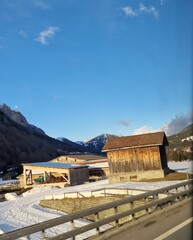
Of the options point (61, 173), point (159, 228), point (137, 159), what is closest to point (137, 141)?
point (137, 159)

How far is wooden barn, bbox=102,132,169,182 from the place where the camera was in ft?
141

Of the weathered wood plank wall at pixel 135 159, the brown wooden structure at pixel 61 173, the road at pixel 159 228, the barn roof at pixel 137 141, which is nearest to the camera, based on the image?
the road at pixel 159 228

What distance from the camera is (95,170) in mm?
71750

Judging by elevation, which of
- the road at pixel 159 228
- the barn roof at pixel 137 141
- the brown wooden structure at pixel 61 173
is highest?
the barn roof at pixel 137 141

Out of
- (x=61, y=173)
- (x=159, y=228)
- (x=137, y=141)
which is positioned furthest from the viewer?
(x=61, y=173)

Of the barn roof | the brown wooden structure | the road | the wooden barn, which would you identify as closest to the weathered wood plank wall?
the wooden barn

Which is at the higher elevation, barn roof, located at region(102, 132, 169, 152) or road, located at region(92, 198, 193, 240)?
barn roof, located at region(102, 132, 169, 152)

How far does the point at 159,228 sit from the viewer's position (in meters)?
10.4

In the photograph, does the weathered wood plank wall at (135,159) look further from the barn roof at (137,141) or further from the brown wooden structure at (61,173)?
the brown wooden structure at (61,173)

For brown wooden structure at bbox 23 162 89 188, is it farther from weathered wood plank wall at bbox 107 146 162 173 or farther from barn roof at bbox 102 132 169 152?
weathered wood plank wall at bbox 107 146 162 173

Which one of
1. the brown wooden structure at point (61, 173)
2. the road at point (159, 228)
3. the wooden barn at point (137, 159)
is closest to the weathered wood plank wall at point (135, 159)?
the wooden barn at point (137, 159)

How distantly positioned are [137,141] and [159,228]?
113ft

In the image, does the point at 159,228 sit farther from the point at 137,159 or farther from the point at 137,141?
the point at 137,141

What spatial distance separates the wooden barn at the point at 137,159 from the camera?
141 feet
